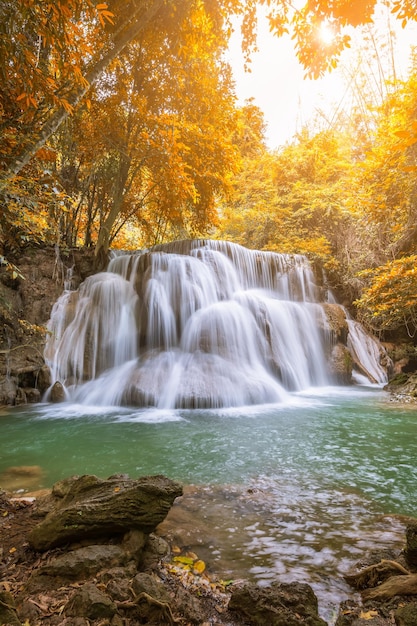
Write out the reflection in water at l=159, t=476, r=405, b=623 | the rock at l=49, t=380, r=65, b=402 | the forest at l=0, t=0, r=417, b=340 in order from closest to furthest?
1. the reflection in water at l=159, t=476, r=405, b=623
2. the forest at l=0, t=0, r=417, b=340
3. the rock at l=49, t=380, r=65, b=402

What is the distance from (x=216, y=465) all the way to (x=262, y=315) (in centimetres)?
702

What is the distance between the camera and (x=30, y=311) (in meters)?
9.95

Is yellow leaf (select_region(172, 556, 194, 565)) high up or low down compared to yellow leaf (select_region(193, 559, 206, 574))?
up

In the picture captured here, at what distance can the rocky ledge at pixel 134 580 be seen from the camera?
1598 millimetres

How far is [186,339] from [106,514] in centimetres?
738

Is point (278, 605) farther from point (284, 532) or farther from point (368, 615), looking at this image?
point (284, 532)

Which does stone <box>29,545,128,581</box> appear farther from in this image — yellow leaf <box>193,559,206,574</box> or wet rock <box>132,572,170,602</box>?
yellow leaf <box>193,559,206,574</box>

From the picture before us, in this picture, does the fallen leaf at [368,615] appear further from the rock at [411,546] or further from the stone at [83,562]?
the stone at [83,562]

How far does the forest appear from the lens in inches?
169

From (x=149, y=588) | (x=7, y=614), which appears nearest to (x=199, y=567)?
(x=149, y=588)

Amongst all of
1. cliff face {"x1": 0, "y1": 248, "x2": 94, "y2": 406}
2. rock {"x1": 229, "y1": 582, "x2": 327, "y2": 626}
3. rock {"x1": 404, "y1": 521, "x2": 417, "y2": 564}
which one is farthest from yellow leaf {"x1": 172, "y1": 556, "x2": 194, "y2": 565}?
cliff face {"x1": 0, "y1": 248, "x2": 94, "y2": 406}

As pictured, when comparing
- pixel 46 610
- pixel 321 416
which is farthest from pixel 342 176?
pixel 46 610

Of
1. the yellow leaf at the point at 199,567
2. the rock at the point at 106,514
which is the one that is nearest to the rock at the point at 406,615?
the yellow leaf at the point at 199,567

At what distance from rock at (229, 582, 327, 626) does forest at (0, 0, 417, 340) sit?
2.47 meters
